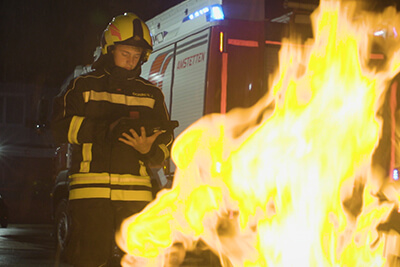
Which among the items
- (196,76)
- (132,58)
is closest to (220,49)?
(196,76)

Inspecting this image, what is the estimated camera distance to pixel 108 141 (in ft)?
15.0

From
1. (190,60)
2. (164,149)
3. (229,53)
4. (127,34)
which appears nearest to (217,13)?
(229,53)

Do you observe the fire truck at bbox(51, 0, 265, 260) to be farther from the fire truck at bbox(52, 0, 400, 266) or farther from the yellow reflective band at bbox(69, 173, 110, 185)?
the yellow reflective band at bbox(69, 173, 110, 185)

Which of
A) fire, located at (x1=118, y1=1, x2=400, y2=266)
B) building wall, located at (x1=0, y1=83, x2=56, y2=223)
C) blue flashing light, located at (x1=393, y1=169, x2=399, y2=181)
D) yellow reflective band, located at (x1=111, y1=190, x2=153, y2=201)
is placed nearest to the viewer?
yellow reflective band, located at (x1=111, y1=190, x2=153, y2=201)

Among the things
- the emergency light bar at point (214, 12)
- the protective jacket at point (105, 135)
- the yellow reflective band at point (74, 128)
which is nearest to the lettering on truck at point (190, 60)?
the emergency light bar at point (214, 12)

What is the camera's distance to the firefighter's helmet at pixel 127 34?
15.6 ft

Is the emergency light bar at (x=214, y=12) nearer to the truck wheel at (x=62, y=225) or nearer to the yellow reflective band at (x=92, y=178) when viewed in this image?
the truck wheel at (x=62, y=225)

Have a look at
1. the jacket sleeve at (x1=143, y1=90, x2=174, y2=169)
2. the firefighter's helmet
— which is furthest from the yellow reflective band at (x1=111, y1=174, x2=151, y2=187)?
the firefighter's helmet

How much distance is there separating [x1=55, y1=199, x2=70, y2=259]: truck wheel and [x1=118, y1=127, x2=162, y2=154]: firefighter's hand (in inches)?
190

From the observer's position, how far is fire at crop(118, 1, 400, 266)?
6.48m

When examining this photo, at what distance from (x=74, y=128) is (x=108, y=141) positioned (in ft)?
0.76

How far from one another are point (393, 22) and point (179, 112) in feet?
8.53

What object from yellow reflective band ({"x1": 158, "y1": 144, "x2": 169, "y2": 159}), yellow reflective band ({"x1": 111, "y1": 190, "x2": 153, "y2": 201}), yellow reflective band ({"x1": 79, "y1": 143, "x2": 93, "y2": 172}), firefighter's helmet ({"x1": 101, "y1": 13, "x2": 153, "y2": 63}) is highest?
firefighter's helmet ({"x1": 101, "y1": 13, "x2": 153, "y2": 63})

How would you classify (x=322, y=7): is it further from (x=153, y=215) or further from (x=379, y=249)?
(x=153, y=215)
